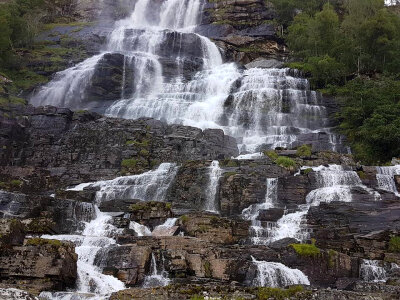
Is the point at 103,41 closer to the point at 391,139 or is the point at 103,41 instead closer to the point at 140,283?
the point at 391,139

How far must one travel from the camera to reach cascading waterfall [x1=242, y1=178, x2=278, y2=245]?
20.5 meters

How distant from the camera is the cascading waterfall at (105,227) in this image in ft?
48.9

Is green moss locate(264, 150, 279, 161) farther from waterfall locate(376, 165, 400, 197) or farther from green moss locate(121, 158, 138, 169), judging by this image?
green moss locate(121, 158, 138, 169)

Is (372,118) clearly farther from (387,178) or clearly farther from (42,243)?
(42,243)

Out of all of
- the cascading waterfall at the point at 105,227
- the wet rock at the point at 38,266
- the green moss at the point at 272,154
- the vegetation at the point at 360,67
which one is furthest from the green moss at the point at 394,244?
the wet rock at the point at 38,266

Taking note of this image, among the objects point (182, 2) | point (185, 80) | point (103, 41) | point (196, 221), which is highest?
point (182, 2)

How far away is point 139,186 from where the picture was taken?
92.7ft

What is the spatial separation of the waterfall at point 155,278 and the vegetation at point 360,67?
2013 centimetres

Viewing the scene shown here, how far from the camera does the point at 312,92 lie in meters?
41.9

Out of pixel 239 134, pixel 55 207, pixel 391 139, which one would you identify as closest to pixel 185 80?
pixel 239 134

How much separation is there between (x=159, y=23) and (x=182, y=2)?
5756 millimetres

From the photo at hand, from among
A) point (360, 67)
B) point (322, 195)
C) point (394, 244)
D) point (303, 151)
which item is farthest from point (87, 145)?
point (360, 67)

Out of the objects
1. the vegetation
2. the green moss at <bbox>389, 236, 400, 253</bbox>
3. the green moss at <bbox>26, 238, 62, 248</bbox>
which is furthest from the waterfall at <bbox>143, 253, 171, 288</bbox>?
the vegetation

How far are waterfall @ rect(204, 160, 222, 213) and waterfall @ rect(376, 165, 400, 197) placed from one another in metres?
9.29
